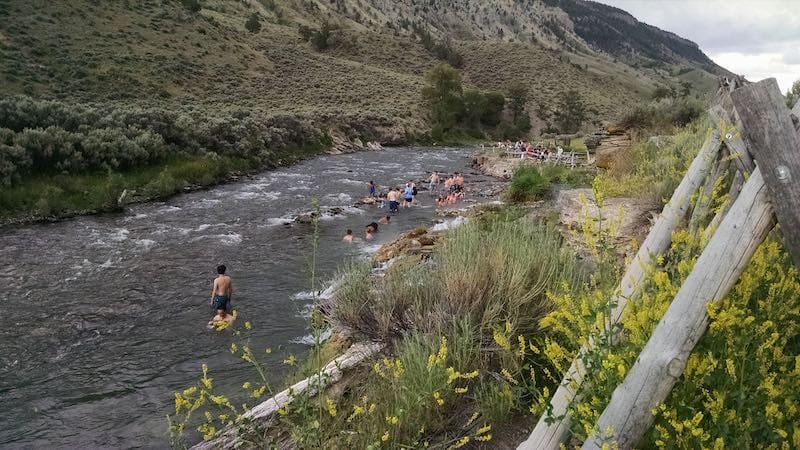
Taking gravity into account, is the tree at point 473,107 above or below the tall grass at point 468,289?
below

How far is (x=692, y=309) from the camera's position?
2.73 metres

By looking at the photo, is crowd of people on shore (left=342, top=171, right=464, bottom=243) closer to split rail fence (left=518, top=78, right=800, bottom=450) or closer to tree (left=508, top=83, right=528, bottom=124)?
split rail fence (left=518, top=78, right=800, bottom=450)

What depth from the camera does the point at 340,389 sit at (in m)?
5.26

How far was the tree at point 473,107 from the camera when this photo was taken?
6594 cm

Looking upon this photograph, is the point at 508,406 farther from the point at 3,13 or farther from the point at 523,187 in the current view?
the point at 3,13

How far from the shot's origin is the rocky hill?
1538 inches

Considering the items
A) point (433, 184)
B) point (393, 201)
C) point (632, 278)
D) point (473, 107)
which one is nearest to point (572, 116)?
point (473, 107)

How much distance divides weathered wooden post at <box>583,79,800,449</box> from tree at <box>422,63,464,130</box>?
2349 inches

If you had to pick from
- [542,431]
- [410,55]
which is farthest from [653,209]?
[410,55]

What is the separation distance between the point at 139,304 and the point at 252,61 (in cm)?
5733

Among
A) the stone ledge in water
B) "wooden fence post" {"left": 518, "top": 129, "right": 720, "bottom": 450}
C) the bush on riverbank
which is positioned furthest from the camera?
the bush on riverbank

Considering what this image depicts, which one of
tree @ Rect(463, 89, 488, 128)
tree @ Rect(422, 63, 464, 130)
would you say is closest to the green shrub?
tree @ Rect(422, 63, 464, 130)

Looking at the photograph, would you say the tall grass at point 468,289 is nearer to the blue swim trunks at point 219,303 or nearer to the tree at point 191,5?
the blue swim trunks at point 219,303

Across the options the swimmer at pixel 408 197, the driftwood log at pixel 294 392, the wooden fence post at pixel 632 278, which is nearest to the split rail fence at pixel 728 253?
the wooden fence post at pixel 632 278
